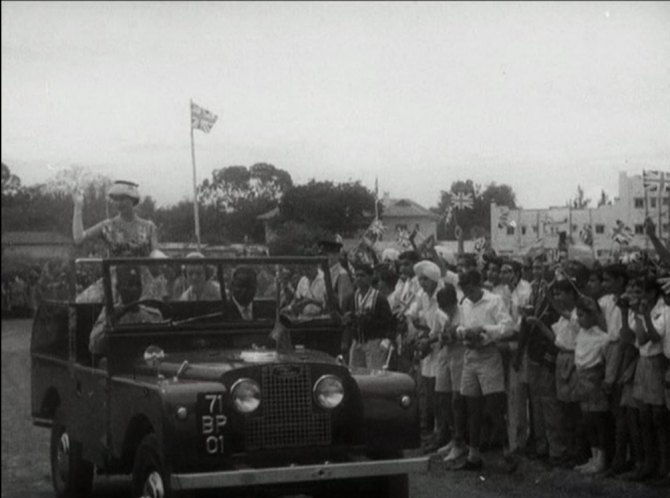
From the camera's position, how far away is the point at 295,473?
6305 mm

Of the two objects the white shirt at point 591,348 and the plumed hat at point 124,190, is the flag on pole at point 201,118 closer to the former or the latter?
the plumed hat at point 124,190

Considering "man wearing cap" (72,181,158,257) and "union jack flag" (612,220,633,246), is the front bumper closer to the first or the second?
"man wearing cap" (72,181,158,257)

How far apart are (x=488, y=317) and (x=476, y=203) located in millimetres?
3581

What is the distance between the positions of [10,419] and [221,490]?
452cm

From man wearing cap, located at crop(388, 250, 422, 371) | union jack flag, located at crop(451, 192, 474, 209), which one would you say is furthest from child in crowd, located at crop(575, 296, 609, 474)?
union jack flag, located at crop(451, 192, 474, 209)

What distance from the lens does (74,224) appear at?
859 centimetres

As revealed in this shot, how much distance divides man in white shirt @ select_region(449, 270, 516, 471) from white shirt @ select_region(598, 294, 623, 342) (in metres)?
0.84

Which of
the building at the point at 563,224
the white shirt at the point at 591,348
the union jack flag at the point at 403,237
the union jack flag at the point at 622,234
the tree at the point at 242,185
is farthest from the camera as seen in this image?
the union jack flag at the point at 403,237

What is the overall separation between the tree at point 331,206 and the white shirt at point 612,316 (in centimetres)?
271

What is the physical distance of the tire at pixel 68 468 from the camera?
27.2 ft

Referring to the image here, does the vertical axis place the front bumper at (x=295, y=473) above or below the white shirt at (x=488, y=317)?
below

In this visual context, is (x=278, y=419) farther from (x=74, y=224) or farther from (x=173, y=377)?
(x=74, y=224)

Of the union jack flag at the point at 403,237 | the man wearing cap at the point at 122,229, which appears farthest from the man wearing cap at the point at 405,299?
the man wearing cap at the point at 122,229

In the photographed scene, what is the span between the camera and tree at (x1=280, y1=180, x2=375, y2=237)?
1048 centimetres
